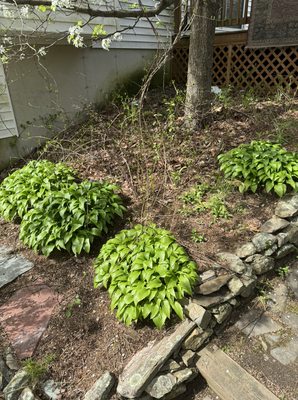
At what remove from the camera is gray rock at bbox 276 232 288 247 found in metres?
2.75

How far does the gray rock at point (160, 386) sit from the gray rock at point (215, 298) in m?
0.53

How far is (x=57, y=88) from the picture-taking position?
5.36 metres

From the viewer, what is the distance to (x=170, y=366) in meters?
2.04

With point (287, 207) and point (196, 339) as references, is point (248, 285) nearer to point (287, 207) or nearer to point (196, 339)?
point (196, 339)

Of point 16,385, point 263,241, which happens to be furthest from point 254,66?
point 16,385

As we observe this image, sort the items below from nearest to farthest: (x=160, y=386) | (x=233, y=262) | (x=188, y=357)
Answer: (x=160, y=386), (x=188, y=357), (x=233, y=262)

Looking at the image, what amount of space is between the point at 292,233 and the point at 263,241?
1.16 feet

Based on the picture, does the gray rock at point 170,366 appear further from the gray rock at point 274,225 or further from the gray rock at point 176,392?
the gray rock at point 274,225

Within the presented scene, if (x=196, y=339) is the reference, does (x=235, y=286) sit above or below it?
above

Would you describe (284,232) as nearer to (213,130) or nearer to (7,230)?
(213,130)

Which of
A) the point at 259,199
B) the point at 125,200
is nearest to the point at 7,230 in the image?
the point at 125,200

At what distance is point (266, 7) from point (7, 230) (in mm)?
5404

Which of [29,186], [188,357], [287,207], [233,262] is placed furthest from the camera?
[29,186]

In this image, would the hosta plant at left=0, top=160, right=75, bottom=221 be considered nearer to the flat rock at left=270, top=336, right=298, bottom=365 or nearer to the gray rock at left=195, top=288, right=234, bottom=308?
the gray rock at left=195, top=288, right=234, bottom=308
